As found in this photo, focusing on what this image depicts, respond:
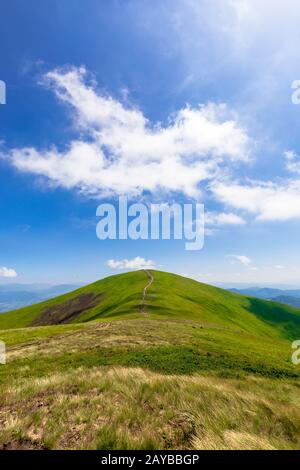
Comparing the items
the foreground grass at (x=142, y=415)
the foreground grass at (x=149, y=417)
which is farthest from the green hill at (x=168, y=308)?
the foreground grass at (x=149, y=417)

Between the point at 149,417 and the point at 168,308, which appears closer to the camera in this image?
the point at 149,417

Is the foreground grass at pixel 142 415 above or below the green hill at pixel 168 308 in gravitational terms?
above

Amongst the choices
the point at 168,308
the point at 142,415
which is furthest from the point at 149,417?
the point at 168,308

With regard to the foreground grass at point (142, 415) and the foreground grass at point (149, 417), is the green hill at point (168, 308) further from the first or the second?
the foreground grass at point (149, 417)

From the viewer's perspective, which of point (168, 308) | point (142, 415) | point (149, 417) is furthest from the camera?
point (168, 308)

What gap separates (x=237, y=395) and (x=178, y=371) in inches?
255

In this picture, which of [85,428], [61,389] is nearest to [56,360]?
[61,389]

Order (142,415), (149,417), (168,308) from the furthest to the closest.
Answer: (168,308) < (142,415) < (149,417)

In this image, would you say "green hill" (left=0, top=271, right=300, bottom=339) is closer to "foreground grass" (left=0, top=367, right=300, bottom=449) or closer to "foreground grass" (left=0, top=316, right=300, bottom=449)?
"foreground grass" (left=0, top=316, right=300, bottom=449)

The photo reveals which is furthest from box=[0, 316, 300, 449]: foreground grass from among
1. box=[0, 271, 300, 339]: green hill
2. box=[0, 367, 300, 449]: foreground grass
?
box=[0, 271, 300, 339]: green hill

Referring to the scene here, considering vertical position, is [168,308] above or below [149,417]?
Answer: below

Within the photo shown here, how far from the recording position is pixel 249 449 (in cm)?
617

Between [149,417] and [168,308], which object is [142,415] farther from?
[168,308]
